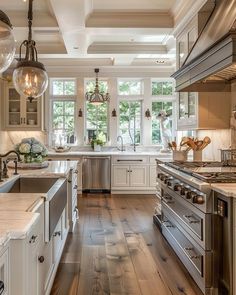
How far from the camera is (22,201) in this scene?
1925 mm

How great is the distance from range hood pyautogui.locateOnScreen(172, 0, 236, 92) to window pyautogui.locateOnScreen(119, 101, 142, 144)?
3.85 metres

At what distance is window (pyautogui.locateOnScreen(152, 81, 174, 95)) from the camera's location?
771cm

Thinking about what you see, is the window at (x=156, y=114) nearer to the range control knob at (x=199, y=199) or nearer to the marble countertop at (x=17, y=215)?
the range control knob at (x=199, y=199)

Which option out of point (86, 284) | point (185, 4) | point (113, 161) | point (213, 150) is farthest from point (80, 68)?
point (86, 284)

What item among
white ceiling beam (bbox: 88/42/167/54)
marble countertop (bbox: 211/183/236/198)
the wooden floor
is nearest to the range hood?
marble countertop (bbox: 211/183/236/198)

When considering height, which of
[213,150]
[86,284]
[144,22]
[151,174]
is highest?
[144,22]

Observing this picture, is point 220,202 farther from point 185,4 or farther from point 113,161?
point 113,161

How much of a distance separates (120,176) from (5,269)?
570cm

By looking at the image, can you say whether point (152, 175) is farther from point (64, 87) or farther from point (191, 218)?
point (191, 218)

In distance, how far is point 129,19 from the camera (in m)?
4.56

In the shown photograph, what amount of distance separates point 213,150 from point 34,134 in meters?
4.62

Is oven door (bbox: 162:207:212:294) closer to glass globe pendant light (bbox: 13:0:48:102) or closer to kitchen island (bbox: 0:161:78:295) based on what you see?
kitchen island (bbox: 0:161:78:295)

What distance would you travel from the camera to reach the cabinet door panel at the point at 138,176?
6.87 m

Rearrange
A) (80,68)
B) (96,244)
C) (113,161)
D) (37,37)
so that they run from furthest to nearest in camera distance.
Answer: (80,68), (113,161), (37,37), (96,244)
